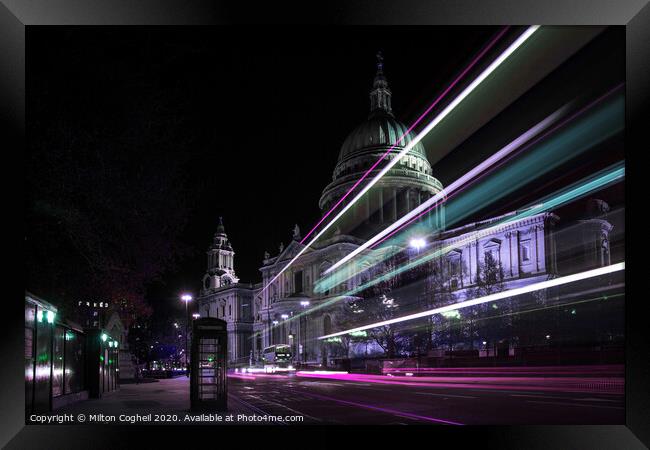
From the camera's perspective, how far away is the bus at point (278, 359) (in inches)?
1898

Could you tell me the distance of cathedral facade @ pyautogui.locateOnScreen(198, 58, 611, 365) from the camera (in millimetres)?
62531

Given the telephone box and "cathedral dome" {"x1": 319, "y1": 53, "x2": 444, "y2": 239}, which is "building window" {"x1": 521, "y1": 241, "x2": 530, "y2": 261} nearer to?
"cathedral dome" {"x1": 319, "y1": 53, "x2": 444, "y2": 239}

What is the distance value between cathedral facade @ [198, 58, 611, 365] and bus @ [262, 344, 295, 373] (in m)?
9.22

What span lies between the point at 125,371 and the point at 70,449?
925 inches

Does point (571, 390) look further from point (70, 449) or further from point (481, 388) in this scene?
point (70, 449)

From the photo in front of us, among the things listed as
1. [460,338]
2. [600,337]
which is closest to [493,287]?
[460,338]

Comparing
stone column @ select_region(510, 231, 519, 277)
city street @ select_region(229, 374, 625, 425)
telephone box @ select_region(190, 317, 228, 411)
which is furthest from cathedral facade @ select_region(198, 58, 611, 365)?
telephone box @ select_region(190, 317, 228, 411)

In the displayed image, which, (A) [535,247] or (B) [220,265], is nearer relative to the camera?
(A) [535,247]

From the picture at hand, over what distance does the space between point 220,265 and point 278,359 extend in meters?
31.2

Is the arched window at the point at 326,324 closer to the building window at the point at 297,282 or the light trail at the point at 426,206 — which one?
the light trail at the point at 426,206

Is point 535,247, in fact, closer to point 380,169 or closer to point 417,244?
point 417,244

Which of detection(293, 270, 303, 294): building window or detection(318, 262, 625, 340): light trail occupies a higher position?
detection(293, 270, 303, 294): building window

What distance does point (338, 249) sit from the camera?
71500 mm
